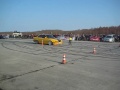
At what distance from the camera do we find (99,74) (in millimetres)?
8828

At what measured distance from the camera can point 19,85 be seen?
7.09 m

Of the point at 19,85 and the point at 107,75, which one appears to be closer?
the point at 19,85

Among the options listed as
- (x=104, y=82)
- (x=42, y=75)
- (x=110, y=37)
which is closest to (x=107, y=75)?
(x=104, y=82)

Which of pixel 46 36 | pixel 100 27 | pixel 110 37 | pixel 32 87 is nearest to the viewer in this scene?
pixel 32 87

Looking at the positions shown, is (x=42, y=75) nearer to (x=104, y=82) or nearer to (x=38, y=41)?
(x=104, y=82)

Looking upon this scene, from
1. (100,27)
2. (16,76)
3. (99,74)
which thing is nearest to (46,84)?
(16,76)

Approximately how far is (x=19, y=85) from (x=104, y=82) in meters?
3.41

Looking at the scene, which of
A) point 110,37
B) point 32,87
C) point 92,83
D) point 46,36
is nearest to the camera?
point 32,87

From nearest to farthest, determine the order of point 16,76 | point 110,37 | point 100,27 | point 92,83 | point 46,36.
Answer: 1. point 92,83
2. point 16,76
3. point 46,36
4. point 110,37
5. point 100,27

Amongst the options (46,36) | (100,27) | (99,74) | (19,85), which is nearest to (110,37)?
(46,36)

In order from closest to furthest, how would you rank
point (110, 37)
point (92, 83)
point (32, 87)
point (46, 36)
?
point (32, 87)
point (92, 83)
point (46, 36)
point (110, 37)

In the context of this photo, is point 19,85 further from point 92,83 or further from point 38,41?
point 38,41

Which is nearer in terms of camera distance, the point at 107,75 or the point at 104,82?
the point at 104,82

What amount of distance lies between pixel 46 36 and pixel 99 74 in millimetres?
20481
